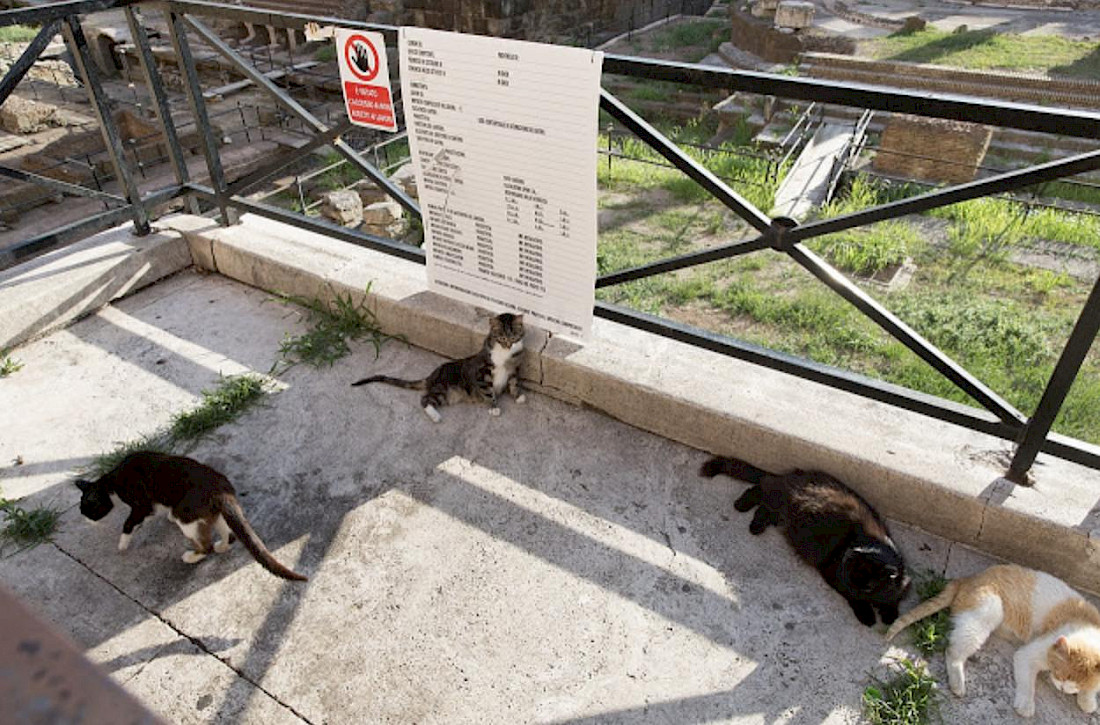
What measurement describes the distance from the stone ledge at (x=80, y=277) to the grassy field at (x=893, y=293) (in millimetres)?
3600

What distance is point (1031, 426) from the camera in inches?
101

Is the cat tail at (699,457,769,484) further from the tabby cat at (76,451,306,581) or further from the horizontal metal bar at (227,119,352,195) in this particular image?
the horizontal metal bar at (227,119,352,195)

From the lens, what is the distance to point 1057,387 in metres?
2.43

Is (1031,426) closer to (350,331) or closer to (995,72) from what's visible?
(350,331)

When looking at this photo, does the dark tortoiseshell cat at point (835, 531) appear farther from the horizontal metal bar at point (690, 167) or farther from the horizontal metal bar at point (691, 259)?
the horizontal metal bar at point (690, 167)

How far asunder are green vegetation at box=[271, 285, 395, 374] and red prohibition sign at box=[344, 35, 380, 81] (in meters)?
1.12

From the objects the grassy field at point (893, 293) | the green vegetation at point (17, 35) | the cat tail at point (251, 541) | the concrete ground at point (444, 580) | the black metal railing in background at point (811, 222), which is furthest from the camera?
the green vegetation at point (17, 35)

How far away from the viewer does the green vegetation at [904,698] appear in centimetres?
225

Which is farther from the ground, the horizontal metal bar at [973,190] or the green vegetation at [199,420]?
the horizontal metal bar at [973,190]

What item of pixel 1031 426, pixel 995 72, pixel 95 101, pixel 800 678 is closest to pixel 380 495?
pixel 800 678

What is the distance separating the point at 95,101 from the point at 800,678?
4.53 m

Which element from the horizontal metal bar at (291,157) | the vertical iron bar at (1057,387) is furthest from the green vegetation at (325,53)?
the vertical iron bar at (1057,387)

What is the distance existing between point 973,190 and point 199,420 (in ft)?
11.0

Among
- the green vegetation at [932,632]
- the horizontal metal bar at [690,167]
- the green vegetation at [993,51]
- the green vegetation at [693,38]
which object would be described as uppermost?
the horizontal metal bar at [690,167]
